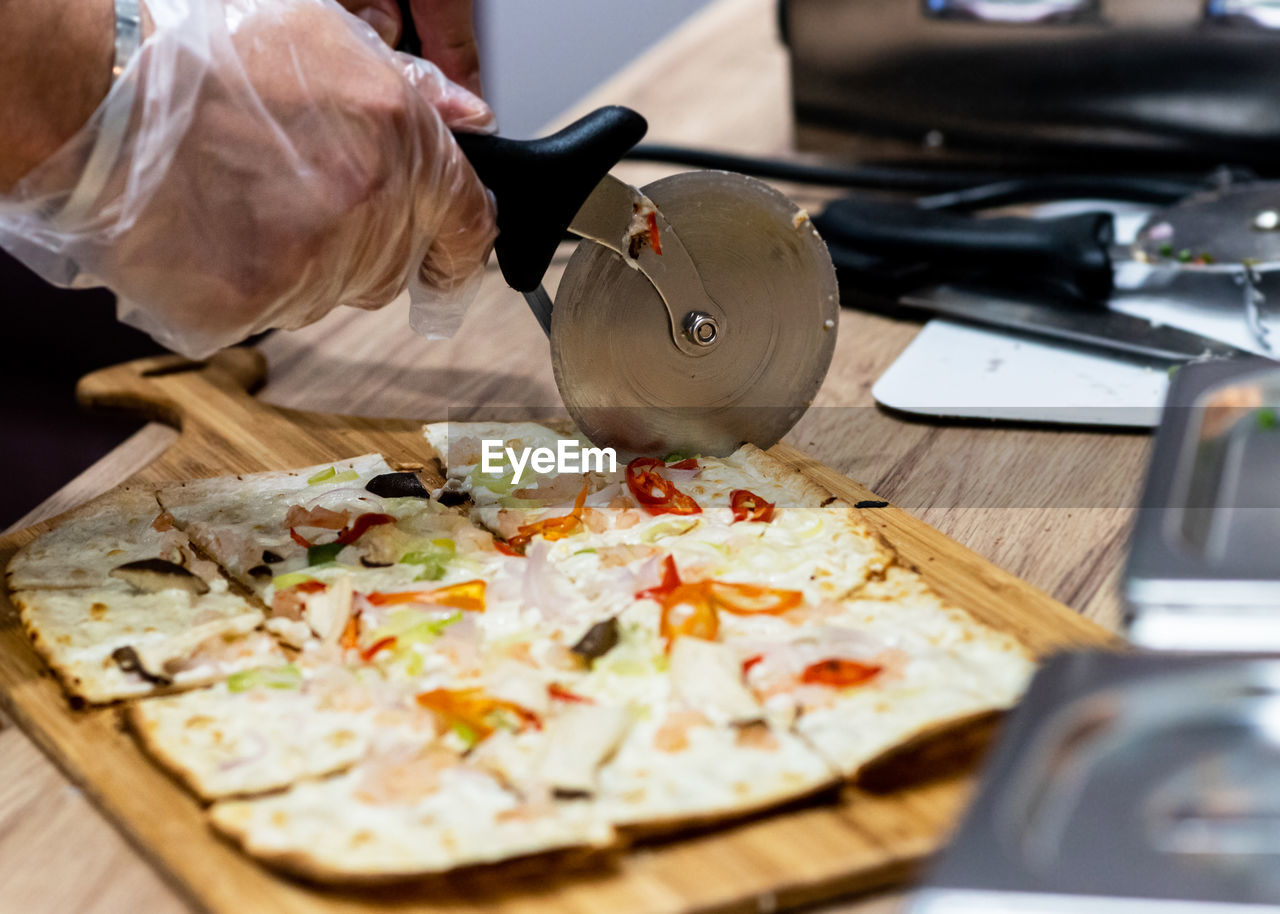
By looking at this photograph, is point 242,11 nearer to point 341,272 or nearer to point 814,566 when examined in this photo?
point 341,272

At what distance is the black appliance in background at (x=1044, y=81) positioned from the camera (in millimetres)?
2559

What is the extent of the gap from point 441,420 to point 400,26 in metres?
0.65

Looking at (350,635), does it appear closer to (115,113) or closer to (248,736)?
(248,736)

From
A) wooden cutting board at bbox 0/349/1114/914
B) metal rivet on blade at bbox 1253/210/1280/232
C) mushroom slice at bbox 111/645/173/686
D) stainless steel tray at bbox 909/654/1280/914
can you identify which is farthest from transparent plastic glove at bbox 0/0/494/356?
metal rivet on blade at bbox 1253/210/1280/232

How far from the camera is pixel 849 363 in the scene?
87.9 inches

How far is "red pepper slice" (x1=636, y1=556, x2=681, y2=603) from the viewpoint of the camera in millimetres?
1524

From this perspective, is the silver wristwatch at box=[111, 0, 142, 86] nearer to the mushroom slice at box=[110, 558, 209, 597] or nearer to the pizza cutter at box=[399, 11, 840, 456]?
the pizza cutter at box=[399, 11, 840, 456]

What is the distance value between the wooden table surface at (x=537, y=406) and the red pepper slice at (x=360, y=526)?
0.44 m

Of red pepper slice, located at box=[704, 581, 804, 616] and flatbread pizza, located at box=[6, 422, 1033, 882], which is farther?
red pepper slice, located at box=[704, 581, 804, 616]

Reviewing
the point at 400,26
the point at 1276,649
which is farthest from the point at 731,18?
the point at 1276,649

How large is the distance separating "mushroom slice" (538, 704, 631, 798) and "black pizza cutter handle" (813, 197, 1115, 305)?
1236mm

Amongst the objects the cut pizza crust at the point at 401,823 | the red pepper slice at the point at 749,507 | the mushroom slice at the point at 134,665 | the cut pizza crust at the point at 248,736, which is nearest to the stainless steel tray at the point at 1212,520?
the red pepper slice at the point at 749,507

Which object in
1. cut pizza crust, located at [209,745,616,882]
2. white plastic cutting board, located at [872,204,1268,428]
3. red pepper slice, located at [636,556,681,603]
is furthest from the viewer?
white plastic cutting board, located at [872,204,1268,428]

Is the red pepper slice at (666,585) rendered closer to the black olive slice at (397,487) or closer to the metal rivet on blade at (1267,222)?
the black olive slice at (397,487)
